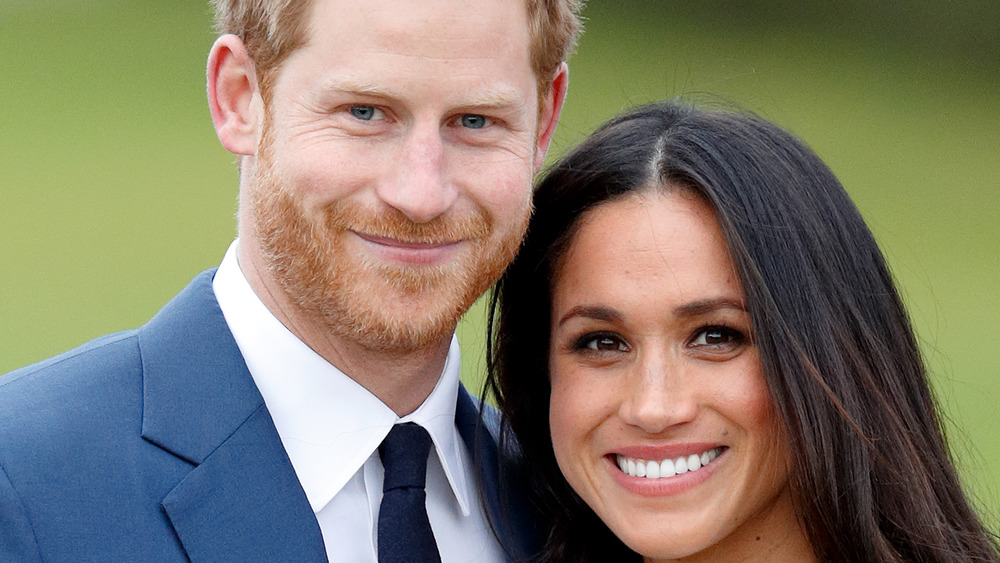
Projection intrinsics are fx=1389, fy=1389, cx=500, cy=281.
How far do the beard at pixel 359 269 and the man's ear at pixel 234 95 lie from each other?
9cm

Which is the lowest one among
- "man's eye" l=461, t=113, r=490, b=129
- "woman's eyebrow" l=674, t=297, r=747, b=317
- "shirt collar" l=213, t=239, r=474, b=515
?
"shirt collar" l=213, t=239, r=474, b=515

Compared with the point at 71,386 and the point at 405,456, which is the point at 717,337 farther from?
the point at 71,386

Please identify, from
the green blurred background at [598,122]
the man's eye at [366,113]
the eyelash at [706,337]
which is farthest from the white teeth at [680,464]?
the green blurred background at [598,122]

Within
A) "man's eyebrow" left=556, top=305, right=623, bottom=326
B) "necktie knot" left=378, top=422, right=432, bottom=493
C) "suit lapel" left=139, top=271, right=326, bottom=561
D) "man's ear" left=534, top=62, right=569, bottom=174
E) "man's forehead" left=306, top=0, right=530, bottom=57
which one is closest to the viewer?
"suit lapel" left=139, top=271, right=326, bottom=561

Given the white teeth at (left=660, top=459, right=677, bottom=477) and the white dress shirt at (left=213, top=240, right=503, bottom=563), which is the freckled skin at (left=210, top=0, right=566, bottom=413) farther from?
the white teeth at (left=660, top=459, right=677, bottom=477)

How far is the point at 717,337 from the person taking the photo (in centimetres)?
289

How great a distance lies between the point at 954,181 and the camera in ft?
58.2

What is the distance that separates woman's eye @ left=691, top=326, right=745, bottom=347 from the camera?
2.88 m

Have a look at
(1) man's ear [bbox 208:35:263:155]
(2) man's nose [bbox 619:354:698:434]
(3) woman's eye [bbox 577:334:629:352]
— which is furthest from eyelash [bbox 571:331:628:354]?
(1) man's ear [bbox 208:35:263:155]

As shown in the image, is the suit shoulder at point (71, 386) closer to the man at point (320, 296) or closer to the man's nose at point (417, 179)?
the man at point (320, 296)

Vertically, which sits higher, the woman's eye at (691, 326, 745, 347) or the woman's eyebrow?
the woman's eyebrow

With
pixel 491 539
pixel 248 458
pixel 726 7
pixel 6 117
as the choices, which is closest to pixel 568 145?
pixel 491 539

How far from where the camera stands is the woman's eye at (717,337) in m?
2.88

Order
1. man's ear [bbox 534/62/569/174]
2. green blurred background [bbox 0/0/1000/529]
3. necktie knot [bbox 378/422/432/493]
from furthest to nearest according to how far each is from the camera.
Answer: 1. green blurred background [bbox 0/0/1000/529]
2. man's ear [bbox 534/62/569/174]
3. necktie knot [bbox 378/422/432/493]
